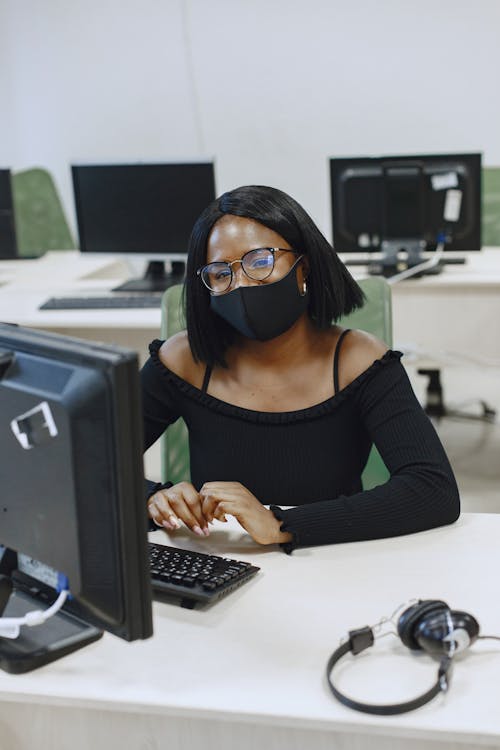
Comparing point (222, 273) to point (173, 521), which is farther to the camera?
point (222, 273)

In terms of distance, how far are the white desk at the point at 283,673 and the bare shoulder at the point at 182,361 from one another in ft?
1.25

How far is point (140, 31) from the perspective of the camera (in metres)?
5.39

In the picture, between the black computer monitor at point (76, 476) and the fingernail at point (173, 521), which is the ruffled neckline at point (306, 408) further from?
the black computer monitor at point (76, 476)

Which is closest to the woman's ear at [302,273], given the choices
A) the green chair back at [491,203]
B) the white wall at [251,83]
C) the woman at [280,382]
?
the woman at [280,382]

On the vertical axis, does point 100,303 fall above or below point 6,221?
below

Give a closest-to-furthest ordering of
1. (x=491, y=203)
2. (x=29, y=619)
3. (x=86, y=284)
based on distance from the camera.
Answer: (x=29, y=619), (x=86, y=284), (x=491, y=203)

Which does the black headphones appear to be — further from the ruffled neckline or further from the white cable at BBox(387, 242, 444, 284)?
the white cable at BBox(387, 242, 444, 284)

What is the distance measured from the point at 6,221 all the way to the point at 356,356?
2.44m

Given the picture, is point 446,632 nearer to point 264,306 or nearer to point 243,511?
point 243,511

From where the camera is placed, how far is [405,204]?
3389 mm

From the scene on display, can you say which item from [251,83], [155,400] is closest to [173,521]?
[155,400]

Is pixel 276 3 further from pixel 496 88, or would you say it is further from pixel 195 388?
pixel 195 388

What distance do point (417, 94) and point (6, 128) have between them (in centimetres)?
239

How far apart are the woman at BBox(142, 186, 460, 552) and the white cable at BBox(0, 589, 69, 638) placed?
330 mm
